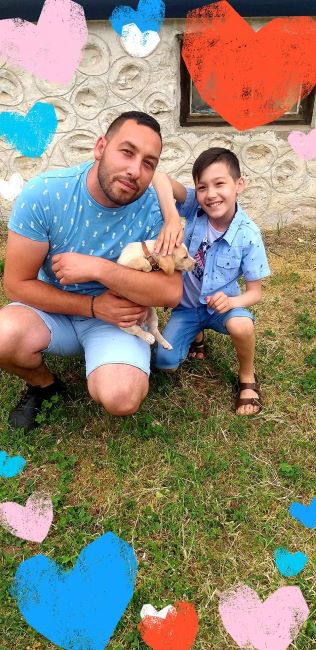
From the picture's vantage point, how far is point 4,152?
14.2ft

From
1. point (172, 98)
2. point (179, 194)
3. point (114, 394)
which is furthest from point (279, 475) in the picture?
point (172, 98)

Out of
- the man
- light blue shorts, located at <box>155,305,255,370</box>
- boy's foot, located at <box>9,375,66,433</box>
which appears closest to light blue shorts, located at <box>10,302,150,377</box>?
the man

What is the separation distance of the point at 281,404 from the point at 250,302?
0.58m

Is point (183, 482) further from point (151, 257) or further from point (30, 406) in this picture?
point (151, 257)
